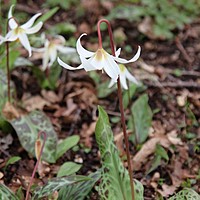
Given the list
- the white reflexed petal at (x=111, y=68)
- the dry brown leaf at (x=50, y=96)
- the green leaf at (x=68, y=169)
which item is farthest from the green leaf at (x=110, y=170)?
the dry brown leaf at (x=50, y=96)

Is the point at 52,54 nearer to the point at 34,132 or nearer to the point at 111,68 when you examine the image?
the point at 34,132

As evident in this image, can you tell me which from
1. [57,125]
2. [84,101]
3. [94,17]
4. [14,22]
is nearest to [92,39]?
[94,17]

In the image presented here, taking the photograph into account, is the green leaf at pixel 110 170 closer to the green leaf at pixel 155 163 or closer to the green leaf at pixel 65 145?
the green leaf at pixel 155 163

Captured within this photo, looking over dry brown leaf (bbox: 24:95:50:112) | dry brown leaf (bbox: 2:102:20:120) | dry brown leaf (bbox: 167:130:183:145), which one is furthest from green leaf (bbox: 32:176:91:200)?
dry brown leaf (bbox: 24:95:50:112)

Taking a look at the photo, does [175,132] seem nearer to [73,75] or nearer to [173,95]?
[173,95]

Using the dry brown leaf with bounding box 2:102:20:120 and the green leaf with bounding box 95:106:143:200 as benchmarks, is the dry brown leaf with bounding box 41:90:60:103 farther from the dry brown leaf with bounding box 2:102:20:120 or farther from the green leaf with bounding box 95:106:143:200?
the green leaf with bounding box 95:106:143:200

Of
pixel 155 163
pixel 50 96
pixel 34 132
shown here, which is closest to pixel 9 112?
pixel 34 132

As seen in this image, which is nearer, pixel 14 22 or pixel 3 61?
pixel 14 22
